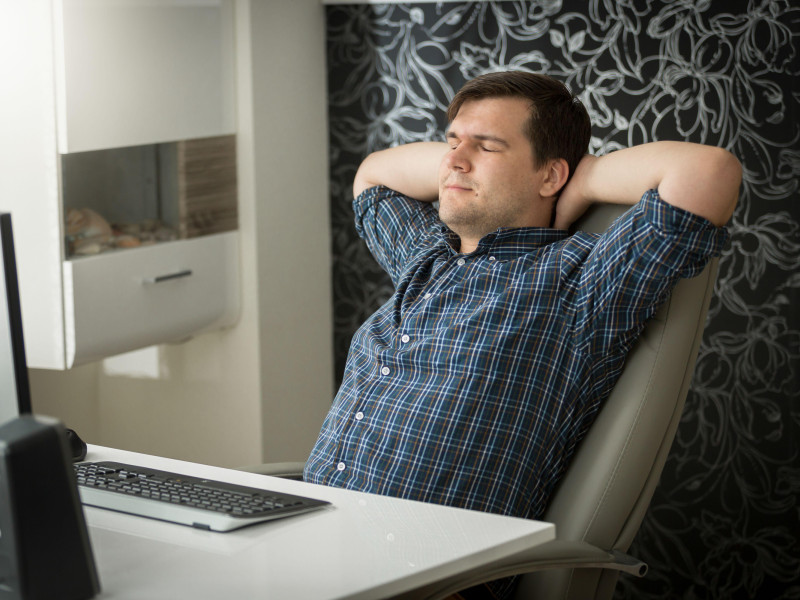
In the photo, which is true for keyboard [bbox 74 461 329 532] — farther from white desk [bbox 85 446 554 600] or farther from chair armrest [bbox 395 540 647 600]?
chair armrest [bbox 395 540 647 600]

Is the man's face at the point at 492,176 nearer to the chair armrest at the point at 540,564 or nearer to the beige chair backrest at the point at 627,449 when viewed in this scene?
the beige chair backrest at the point at 627,449

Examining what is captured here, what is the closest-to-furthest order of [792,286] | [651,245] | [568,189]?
1. [651,245]
2. [568,189]
3. [792,286]

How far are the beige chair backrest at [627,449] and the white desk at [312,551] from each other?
1.30 ft

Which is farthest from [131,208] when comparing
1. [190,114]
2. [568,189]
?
[568,189]

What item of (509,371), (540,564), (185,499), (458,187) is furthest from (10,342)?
(458,187)

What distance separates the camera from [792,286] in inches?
103

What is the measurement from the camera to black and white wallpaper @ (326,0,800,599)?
8.59ft

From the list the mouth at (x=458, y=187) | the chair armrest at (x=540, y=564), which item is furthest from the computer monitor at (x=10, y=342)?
the mouth at (x=458, y=187)

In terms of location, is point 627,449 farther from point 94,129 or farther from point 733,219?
point 94,129

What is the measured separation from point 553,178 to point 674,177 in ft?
1.10

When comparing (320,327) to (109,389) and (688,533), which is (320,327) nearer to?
(109,389)

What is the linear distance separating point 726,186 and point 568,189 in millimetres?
338

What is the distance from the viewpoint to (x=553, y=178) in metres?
2.00

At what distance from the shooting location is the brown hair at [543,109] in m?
2.00
